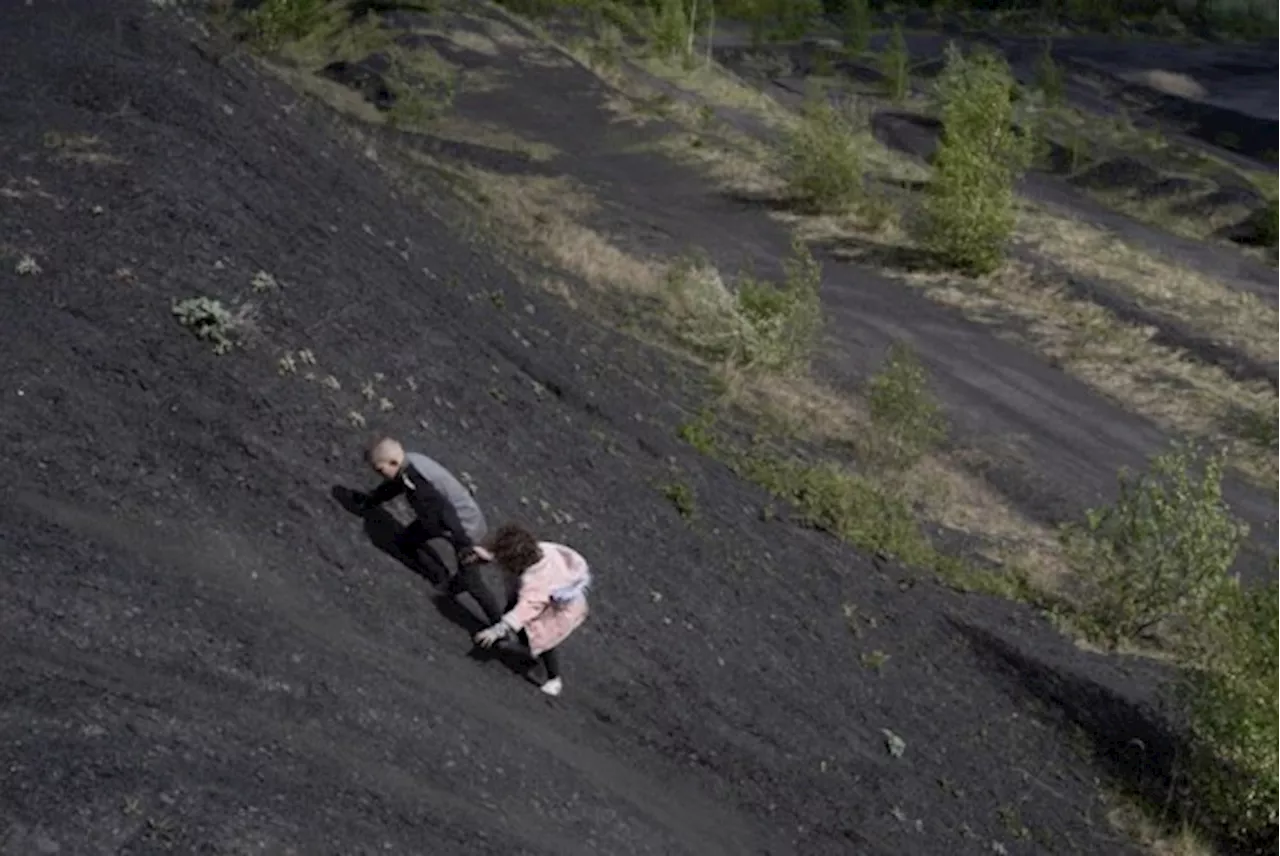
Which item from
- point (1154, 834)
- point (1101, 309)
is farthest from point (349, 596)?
point (1101, 309)

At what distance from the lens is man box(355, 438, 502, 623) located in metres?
10.4

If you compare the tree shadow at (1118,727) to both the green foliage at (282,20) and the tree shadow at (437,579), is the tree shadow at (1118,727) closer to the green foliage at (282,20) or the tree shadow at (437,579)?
the tree shadow at (437,579)

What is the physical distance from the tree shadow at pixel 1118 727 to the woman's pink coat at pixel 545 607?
697 centimetres

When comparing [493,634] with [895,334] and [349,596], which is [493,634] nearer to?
[349,596]

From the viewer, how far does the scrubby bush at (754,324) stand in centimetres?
2373

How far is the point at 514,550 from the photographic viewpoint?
10086 millimetres

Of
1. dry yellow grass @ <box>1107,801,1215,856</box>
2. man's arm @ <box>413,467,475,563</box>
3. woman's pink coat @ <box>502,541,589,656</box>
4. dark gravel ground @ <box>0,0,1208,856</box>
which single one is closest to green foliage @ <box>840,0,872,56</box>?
dark gravel ground @ <box>0,0,1208,856</box>

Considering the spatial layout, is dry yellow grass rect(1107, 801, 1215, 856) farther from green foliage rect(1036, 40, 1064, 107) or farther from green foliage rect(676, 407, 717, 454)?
green foliage rect(1036, 40, 1064, 107)

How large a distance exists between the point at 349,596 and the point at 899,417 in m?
12.9

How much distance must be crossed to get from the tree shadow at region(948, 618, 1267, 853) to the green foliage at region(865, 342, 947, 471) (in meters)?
5.57

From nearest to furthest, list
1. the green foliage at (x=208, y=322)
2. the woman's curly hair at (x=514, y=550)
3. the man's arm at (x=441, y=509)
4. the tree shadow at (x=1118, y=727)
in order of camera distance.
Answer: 1. the woman's curly hair at (x=514, y=550)
2. the man's arm at (x=441, y=509)
3. the green foliage at (x=208, y=322)
4. the tree shadow at (x=1118, y=727)

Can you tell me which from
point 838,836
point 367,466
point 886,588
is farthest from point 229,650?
point 886,588

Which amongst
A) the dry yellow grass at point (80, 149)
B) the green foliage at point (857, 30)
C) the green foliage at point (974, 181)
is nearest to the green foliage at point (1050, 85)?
the green foliage at point (857, 30)

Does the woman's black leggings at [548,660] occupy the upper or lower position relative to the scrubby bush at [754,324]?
upper
